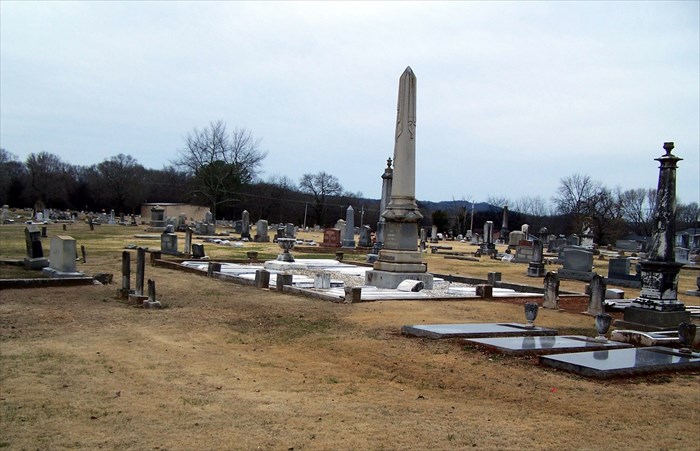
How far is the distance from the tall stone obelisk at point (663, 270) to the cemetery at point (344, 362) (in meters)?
0.04

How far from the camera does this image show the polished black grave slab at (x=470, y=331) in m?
9.47

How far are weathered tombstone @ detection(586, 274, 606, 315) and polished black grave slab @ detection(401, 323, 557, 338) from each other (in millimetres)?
3712

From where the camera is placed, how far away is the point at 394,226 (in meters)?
17.0

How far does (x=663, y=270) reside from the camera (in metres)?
11.7

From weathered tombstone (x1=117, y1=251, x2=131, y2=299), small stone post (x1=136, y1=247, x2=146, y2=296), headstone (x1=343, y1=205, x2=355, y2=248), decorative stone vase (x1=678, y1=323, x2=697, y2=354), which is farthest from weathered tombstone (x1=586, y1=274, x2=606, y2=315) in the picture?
headstone (x1=343, y1=205, x2=355, y2=248)

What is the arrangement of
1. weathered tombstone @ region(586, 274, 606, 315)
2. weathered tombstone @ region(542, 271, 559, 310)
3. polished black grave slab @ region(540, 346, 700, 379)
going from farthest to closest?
weathered tombstone @ region(542, 271, 559, 310)
weathered tombstone @ region(586, 274, 606, 315)
polished black grave slab @ region(540, 346, 700, 379)

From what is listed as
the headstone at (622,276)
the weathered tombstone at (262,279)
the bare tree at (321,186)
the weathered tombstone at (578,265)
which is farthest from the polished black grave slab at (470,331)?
the bare tree at (321,186)

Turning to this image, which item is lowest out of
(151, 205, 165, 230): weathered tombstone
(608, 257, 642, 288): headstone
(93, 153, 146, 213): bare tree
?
(608, 257, 642, 288): headstone

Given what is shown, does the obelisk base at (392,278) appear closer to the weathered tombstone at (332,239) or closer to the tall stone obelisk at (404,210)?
the tall stone obelisk at (404,210)

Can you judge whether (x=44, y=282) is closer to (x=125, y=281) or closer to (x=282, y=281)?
(x=125, y=281)

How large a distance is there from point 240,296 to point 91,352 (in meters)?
6.09

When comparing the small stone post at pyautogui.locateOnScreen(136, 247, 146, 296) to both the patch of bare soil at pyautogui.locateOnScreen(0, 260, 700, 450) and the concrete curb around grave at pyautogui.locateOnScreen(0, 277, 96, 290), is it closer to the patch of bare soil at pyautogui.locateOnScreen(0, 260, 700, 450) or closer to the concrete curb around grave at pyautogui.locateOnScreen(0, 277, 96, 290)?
the patch of bare soil at pyautogui.locateOnScreen(0, 260, 700, 450)

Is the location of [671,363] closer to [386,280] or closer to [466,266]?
[386,280]

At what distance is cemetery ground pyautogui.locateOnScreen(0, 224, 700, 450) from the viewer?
5.04 meters
